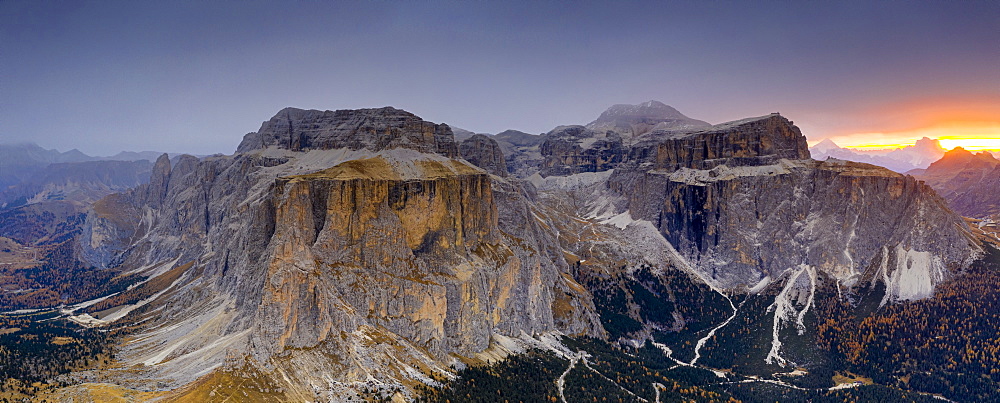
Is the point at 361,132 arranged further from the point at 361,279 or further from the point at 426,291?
the point at 426,291

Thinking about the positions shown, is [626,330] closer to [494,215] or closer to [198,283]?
[494,215]

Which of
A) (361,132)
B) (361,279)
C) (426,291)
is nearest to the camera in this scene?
(361,279)

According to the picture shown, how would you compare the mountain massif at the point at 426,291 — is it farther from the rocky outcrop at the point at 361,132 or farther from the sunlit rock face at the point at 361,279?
the rocky outcrop at the point at 361,132

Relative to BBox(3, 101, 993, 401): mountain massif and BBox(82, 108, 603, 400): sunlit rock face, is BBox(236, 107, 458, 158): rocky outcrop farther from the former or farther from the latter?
BBox(3, 101, 993, 401): mountain massif

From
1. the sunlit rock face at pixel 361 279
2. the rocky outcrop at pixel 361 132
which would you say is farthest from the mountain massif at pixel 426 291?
the rocky outcrop at pixel 361 132

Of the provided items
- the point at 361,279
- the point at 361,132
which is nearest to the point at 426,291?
the point at 361,279

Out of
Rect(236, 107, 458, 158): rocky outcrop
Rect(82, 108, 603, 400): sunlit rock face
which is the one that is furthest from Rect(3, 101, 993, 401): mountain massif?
Rect(236, 107, 458, 158): rocky outcrop

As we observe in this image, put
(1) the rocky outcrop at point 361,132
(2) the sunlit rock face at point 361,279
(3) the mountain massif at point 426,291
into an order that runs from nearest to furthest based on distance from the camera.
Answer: (2) the sunlit rock face at point 361,279 → (3) the mountain massif at point 426,291 → (1) the rocky outcrop at point 361,132

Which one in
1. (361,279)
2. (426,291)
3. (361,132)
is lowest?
(426,291)

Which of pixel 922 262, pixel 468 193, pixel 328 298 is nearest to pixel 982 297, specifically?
pixel 922 262

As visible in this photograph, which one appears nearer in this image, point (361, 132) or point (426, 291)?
point (426, 291)
